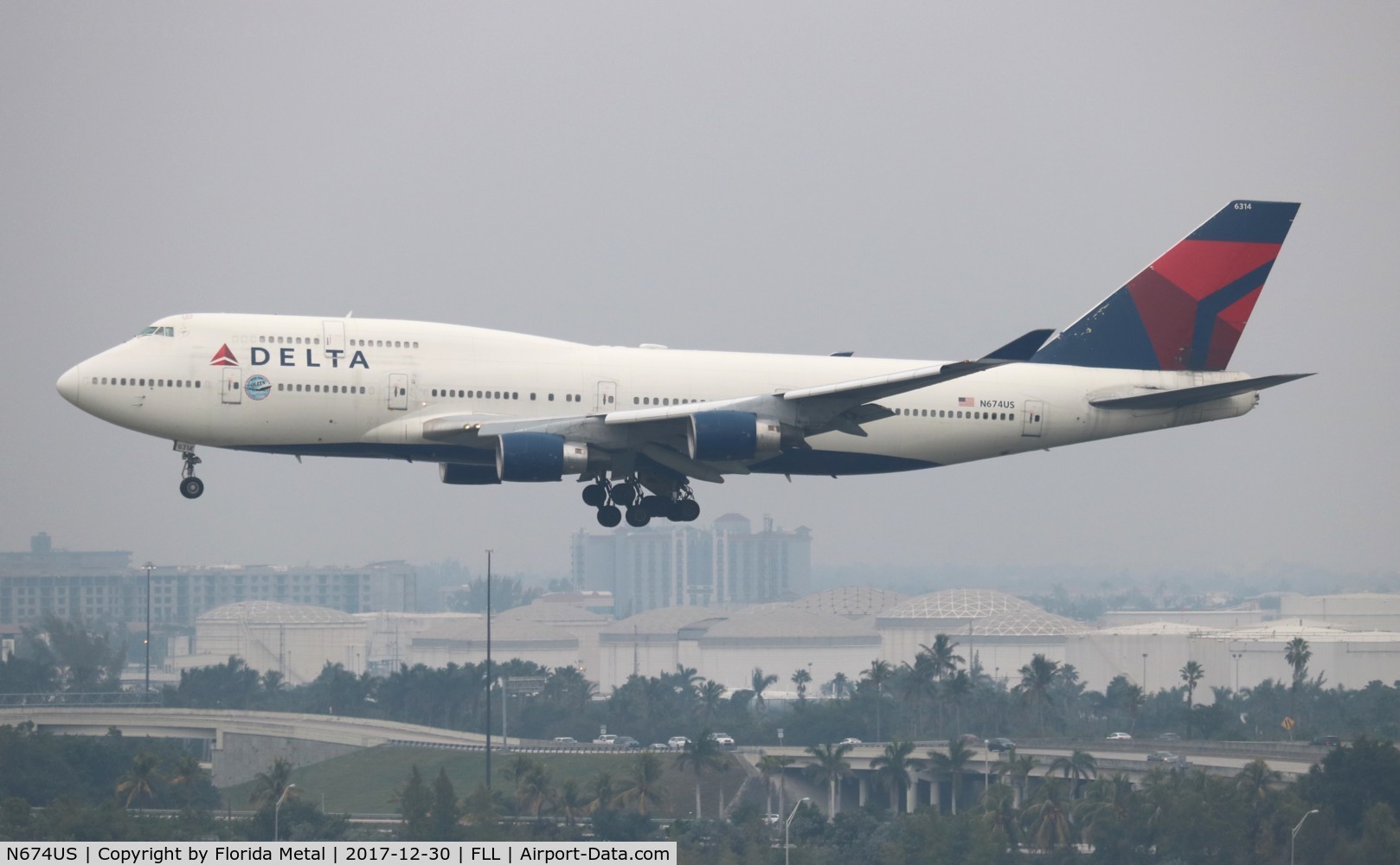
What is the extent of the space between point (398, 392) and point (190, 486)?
296 inches

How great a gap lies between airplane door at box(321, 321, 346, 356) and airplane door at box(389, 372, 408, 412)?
5.65ft

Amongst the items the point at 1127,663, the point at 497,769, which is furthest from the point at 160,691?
the point at 1127,663

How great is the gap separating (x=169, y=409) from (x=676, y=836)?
175 feet

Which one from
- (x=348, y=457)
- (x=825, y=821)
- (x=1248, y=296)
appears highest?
(x=1248, y=296)

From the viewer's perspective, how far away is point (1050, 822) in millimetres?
104062

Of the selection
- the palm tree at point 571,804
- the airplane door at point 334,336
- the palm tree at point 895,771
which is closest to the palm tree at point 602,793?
the palm tree at point 571,804

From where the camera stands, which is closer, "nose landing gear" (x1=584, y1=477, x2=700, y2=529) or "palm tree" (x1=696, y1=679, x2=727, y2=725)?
"nose landing gear" (x1=584, y1=477, x2=700, y2=529)

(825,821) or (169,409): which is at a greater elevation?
(169,409)

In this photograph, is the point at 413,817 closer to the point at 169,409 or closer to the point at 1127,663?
the point at 169,409

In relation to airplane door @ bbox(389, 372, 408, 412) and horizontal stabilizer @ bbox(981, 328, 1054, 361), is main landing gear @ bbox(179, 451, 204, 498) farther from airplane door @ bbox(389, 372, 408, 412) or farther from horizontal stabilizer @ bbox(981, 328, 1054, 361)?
horizontal stabilizer @ bbox(981, 328, 1054, 361)

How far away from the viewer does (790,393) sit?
53656 millimetres

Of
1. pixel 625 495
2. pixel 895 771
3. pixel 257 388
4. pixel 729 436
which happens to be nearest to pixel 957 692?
pixel 895 771

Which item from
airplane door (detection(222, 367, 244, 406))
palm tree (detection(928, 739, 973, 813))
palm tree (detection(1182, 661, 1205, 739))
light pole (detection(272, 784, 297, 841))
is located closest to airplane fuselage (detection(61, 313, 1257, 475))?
airplane door (detection(222, 367, 244, 406))

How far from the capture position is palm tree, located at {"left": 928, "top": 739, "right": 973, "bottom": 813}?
123625 mm
